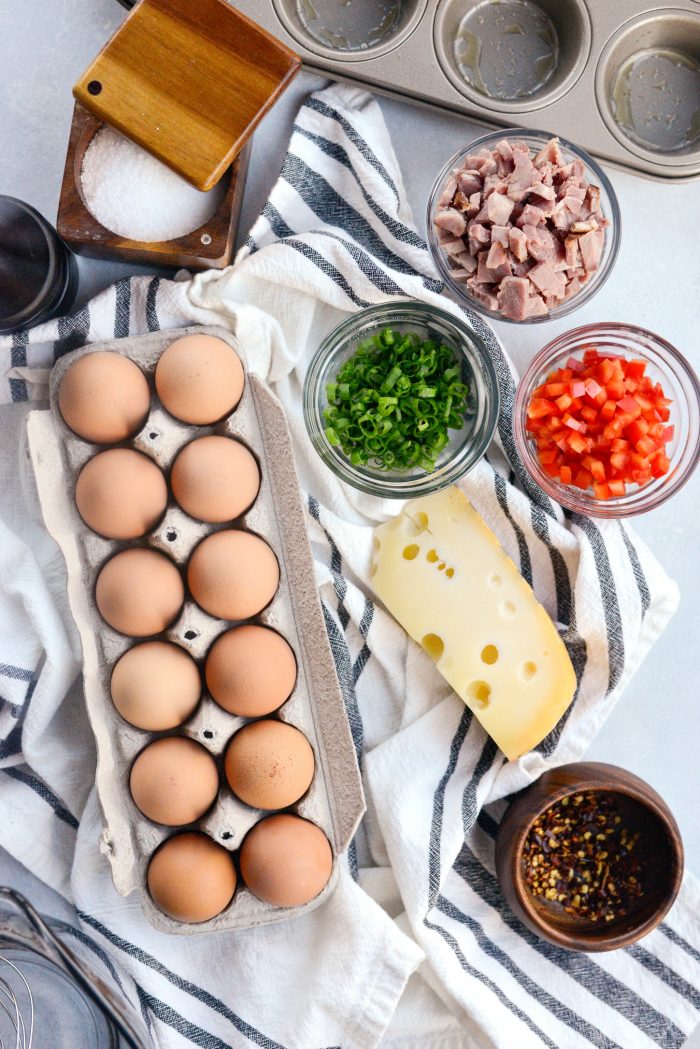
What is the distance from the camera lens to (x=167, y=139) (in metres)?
1.27

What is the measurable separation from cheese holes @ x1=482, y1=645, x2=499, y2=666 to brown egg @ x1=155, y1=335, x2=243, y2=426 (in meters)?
0.51

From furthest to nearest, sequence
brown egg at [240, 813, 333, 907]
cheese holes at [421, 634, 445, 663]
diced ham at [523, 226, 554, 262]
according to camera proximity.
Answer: cheese holes at [421, 634, 445, 663]
diced ham at [523, 226, 554, 262]
brown egg at [240, 813, 333, 907]

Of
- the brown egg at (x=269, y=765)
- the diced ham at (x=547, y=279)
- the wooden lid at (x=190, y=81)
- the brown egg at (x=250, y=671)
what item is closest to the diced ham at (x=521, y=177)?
the diced ham at (x=547, y=279)

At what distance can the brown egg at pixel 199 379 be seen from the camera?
1.20 meters

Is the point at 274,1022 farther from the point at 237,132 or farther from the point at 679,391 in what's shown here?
the point at 237,132

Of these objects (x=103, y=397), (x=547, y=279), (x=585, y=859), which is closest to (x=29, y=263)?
(x=103, y=397)

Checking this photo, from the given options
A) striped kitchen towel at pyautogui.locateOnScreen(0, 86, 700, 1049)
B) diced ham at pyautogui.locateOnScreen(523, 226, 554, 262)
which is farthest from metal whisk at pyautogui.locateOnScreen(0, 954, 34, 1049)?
diced ham at pyautogui.locateOnScreen(523, 226, 554, 262)

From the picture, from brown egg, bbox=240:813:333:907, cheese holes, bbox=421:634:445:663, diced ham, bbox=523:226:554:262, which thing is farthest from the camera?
cheese holes, bbox=421:634:445:663

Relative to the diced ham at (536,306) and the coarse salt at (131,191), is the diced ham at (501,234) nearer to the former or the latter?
the diced ham at (536,306)

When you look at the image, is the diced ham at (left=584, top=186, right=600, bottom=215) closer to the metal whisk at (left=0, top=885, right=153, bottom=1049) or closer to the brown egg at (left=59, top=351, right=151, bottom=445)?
the brown egg at (left=59, top=351, right=151, bottom=445)

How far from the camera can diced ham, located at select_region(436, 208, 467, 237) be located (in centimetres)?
132

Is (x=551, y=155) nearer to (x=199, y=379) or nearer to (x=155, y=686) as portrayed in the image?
(x=199, y=379)

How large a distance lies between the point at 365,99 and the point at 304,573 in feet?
2.47

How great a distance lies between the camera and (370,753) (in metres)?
1.41
